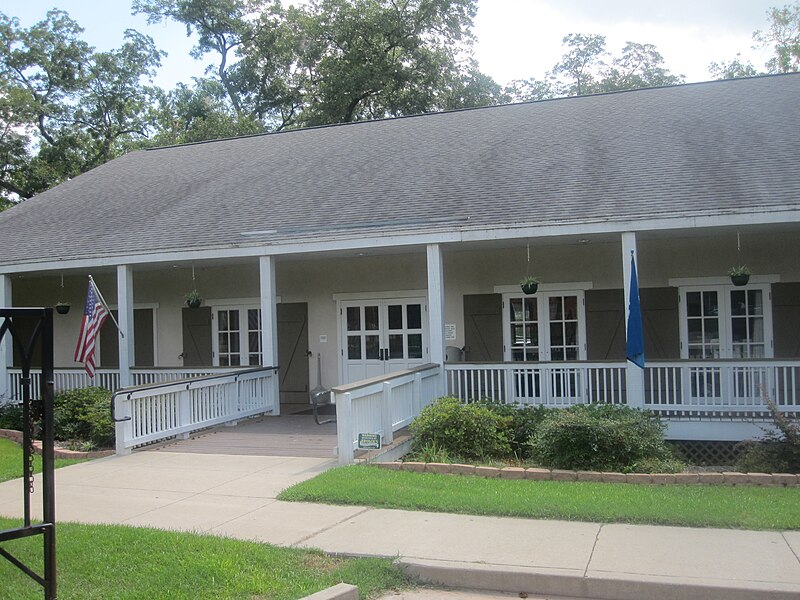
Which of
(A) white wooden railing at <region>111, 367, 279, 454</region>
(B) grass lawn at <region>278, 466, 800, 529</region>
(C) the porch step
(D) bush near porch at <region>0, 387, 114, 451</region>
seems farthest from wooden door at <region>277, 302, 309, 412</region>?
(C) the porch step

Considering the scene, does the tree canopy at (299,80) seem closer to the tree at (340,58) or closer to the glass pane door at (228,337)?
the tree at (340,58)

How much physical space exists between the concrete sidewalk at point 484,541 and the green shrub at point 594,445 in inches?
97.4

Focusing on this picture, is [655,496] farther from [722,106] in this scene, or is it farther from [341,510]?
[722,106]

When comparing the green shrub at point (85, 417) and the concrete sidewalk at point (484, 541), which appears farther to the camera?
the green shrub at point (85, 417)

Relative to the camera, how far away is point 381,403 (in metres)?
10.5

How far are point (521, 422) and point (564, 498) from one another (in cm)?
330

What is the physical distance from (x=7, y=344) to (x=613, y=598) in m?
15.1

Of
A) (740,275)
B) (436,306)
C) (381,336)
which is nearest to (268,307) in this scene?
(381,336)

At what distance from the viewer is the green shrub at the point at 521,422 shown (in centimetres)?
1059

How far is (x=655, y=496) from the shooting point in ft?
25.2

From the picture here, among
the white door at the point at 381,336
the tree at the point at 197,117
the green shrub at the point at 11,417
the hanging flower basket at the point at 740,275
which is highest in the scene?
the tree at the point at 197,117

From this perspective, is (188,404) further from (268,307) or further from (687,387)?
(687,387)

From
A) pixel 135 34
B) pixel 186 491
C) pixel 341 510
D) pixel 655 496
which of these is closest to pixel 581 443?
pixel 655 496

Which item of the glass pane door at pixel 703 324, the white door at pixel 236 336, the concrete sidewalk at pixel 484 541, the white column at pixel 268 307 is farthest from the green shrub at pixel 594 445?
the white door at pixel 236 336
